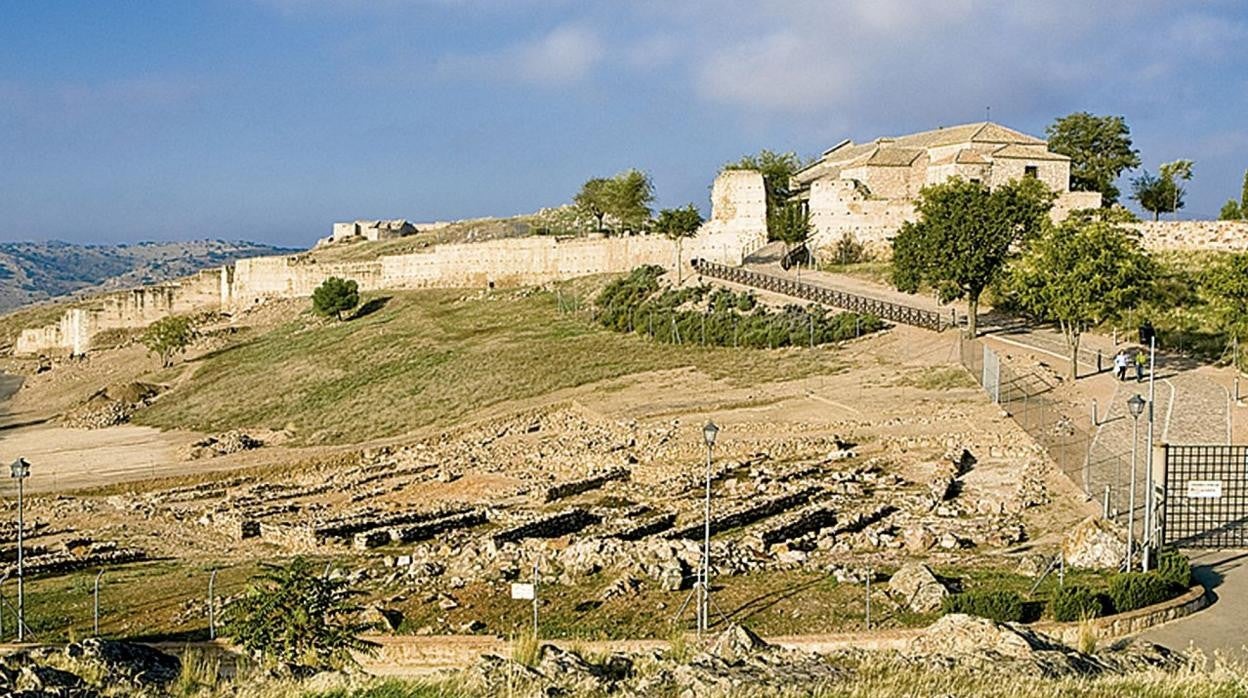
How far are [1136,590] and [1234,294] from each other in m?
21.4

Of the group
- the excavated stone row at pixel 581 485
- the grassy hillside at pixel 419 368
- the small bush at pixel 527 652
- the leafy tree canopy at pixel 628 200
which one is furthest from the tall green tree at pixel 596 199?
the small bush at pixel 527 652

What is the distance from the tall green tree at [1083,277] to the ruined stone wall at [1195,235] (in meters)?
18.1

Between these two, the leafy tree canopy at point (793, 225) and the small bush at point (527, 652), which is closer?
the small bush at point (527, 652)

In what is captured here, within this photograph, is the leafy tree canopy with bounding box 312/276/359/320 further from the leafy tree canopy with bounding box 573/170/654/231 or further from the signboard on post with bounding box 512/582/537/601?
the signboard on post with bounding box 512/582/537/601

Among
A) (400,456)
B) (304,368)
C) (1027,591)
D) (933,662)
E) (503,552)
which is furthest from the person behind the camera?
(304,368)

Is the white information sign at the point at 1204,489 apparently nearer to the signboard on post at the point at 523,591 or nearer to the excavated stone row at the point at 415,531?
the signboard on post at the point at 523,591

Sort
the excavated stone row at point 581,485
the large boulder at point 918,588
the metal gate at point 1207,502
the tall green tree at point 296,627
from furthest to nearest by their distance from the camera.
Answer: the excavated stone row at point 581,485 < the metal gate at point 1207,502 < the large boulder at point 918,588 < the tall green tree at point 296,627

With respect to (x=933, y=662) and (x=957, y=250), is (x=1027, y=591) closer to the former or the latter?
(x=933, y=662)

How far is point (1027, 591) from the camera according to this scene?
1596 centimetres

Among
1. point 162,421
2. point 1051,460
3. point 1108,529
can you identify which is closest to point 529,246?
point 162,421

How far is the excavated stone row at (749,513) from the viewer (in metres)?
21.9

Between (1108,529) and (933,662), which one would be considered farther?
(1108,529)

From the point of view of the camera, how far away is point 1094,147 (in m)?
67.4

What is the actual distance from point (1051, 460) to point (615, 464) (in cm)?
1063
